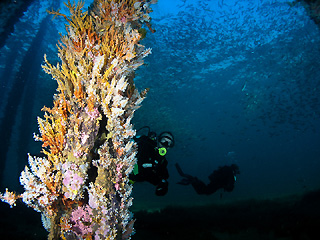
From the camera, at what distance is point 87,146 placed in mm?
2258

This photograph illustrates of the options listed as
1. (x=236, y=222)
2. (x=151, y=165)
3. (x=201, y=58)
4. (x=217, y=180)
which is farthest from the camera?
(x=201, y=58)

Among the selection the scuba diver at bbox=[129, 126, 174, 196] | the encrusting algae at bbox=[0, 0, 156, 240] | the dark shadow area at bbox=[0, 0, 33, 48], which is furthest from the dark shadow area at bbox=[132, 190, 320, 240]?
the dark shadow area at bbox=[0, 0, 33, 48]

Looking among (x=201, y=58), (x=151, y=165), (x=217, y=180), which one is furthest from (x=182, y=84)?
(x=151, y=165)

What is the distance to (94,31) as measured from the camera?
285 centimetres

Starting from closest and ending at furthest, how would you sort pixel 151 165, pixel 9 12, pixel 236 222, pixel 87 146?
Result: pixel 87 146 → pixel 151 165 → pixel 9 12 → pixel 236 222

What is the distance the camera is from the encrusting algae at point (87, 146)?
2115 mm

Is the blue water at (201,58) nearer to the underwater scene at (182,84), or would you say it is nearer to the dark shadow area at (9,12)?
the underwater scene at (182,84)

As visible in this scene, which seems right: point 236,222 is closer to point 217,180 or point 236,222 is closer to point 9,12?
point 217,180

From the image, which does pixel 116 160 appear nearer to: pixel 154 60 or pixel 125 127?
pixel 125 127

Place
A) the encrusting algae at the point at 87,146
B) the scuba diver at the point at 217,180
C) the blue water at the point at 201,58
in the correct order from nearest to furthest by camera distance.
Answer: the encrusting algae at the point at 87,146
the scuba diver at the point at 217,180
the blue water at the point at 201,58

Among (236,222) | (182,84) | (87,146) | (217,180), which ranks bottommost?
(236,222)

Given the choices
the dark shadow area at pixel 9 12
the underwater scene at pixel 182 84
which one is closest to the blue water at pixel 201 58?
the underwater scene at pixel 182 84

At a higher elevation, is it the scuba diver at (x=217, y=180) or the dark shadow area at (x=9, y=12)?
the dark shadow area at (x=9, y=12)

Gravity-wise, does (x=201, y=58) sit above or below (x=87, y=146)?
above
